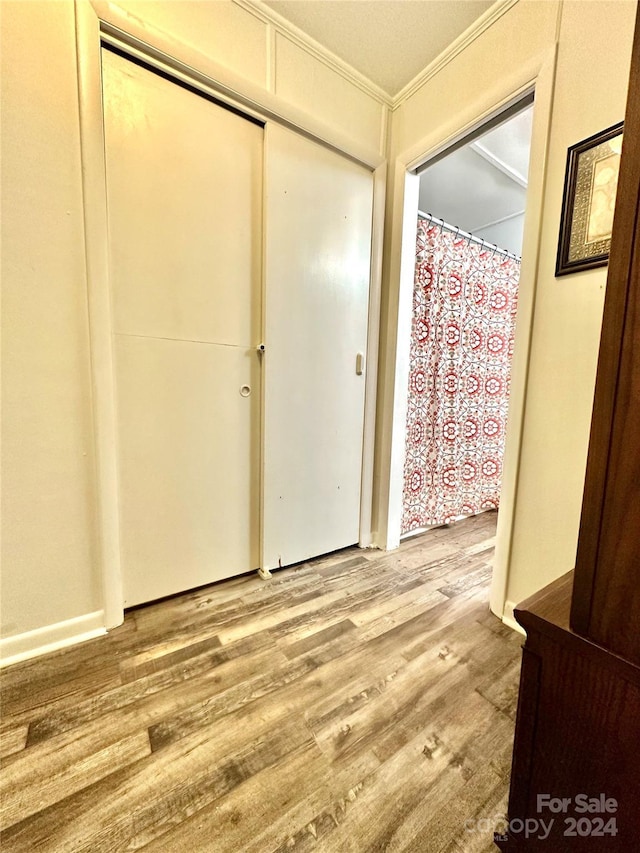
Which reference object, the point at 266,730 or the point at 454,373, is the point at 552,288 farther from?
the point at 266,730

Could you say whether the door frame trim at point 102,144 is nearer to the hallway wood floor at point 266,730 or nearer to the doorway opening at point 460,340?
the hallway wood floor at point 266,730

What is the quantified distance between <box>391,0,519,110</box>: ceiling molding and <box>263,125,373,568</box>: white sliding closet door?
407 millimetres

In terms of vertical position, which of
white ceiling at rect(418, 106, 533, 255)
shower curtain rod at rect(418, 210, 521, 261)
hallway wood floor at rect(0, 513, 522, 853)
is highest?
white ceiling at rect(418, 106, 533, 255)

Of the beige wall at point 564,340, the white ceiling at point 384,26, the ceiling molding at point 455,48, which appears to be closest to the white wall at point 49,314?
the white ceiling at point 384,26

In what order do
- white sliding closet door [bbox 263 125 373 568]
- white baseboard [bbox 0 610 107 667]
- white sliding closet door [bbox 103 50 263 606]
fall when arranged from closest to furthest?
1. white baseboard [bbox 0 610 107 667]
2. white sliding closet door [bbox 103 50 263 606]
3. white sliding closet door [bbox 263 125 373 568]

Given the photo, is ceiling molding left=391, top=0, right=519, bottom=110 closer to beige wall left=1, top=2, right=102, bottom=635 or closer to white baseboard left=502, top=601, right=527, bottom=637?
beige wall left=1, top=2, right=102, bottom=635

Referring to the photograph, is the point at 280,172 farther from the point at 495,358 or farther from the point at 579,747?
the point at 579,747

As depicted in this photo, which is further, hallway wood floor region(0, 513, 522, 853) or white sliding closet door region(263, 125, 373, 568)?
white sliding closet door region(263, 125, 373, 568)

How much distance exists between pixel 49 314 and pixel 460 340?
2135 millimetres

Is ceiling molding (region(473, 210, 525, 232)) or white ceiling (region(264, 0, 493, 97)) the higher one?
white ceiling (region(264, 0, 493, 97))

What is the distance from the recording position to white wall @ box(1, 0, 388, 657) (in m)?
1.04

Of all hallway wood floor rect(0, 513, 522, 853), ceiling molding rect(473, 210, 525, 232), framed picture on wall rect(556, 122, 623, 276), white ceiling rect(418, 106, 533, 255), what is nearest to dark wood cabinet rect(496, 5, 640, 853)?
hallway wood floor rect(0, 513, 522, 853)

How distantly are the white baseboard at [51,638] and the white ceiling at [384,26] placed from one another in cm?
252

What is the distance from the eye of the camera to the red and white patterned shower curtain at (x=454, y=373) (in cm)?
207
